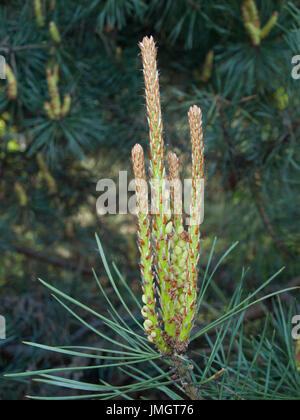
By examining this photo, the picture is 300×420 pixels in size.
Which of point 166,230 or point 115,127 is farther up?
point 115,127

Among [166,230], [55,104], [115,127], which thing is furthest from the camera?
[115,127]

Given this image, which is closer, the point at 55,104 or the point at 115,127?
the point at 55,104

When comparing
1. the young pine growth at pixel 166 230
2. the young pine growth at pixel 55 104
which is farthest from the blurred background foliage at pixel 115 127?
the young pine growth at pixel 166 230

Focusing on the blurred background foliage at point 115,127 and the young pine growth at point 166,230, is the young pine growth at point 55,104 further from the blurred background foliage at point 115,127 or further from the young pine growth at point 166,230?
the young pine growth at point 166,230

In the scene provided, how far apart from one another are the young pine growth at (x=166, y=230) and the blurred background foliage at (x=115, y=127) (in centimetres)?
32

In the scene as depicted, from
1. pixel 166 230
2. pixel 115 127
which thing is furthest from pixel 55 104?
pixel 166 230

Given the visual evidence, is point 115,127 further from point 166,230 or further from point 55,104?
point 166,230

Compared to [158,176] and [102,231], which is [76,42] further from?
[158,176]

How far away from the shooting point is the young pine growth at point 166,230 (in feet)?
0.87

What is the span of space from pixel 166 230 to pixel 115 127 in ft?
1.63

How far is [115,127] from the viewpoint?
2.49ft

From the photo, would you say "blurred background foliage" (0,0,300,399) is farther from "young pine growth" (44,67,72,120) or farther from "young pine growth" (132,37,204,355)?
"young pine growth" (132,37,204,355)
